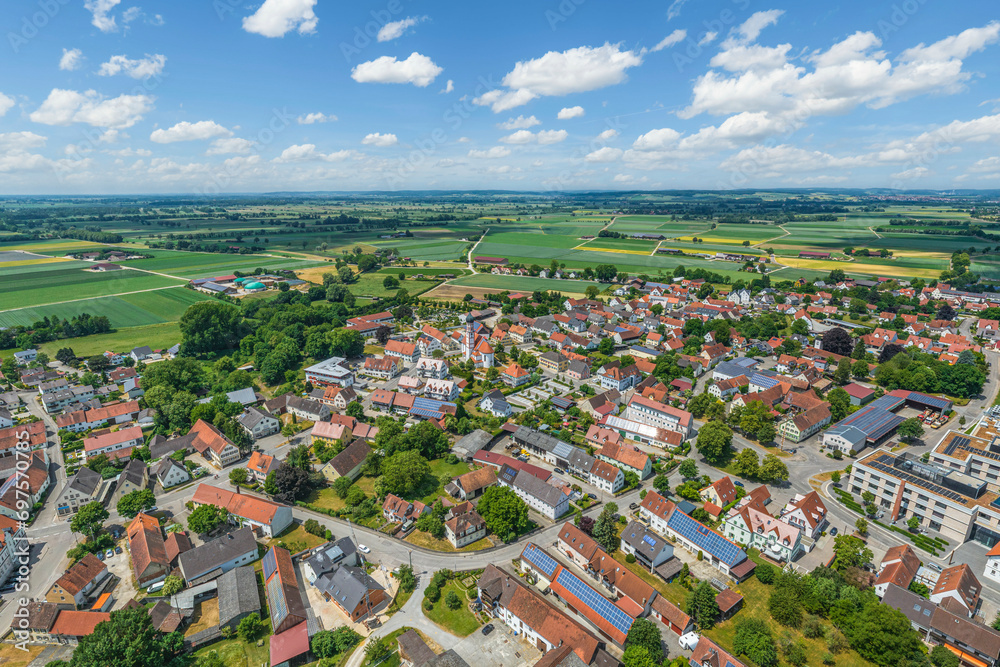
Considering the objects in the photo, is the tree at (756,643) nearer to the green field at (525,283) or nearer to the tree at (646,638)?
the tree at (646,638)

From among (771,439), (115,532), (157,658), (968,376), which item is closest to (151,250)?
(115,532)

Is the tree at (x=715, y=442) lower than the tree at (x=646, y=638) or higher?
higher

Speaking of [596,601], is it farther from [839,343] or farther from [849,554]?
[839,343]

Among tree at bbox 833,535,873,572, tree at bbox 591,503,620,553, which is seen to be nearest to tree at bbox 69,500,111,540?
tree at bbox 591,503,620,553

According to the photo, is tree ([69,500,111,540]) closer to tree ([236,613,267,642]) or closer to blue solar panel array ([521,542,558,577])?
tree ([236,613,267,642])

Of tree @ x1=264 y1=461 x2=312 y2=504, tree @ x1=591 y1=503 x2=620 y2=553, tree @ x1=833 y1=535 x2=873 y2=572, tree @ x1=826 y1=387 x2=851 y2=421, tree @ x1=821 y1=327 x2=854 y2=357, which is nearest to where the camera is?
tree @ x1=833 y1=535 x2=873 y2=572

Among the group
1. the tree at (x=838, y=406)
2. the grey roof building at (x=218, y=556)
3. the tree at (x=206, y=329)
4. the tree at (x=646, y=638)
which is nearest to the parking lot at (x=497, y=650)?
the tree at (x=646, y=638)

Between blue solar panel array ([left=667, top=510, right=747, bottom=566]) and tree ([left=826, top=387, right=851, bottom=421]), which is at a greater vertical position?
tree ([left=826, top=387, right=851, bottom=421])

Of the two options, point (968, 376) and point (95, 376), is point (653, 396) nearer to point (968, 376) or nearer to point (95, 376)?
point (968, 376)
